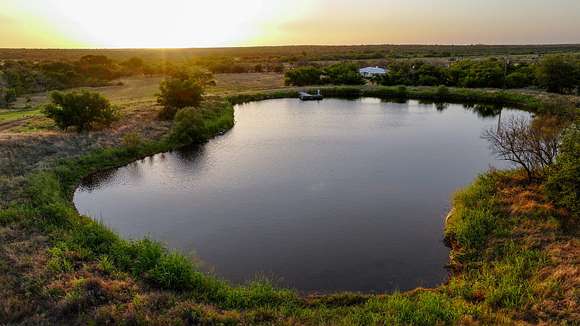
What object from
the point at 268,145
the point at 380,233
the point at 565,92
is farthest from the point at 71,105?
the point at 565,92

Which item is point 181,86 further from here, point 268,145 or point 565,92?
point 565,92

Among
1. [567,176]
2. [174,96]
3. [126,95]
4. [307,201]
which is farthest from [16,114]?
[567,176]

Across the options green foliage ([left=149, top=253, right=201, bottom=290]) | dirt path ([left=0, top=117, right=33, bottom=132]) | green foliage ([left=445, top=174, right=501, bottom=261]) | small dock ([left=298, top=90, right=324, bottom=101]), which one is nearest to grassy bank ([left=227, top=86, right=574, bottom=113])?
small dock ([left=298, top=90, right=324, bottom=101])

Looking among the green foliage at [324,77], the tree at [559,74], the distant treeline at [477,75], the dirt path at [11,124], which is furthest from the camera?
the green foliage at [324,77]

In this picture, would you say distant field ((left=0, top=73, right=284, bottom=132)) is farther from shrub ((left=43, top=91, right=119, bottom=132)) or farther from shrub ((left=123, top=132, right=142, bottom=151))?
shrub ((left=123, top=132, right=142, bottom=151))

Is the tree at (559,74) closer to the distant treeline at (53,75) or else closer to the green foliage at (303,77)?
the green foliage at (303,77)

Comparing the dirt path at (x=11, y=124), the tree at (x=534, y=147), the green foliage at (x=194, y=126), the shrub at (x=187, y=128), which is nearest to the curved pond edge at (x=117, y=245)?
the tree at (x=534, y=147)

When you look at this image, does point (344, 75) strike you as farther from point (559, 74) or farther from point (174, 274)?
point (174, 274)
